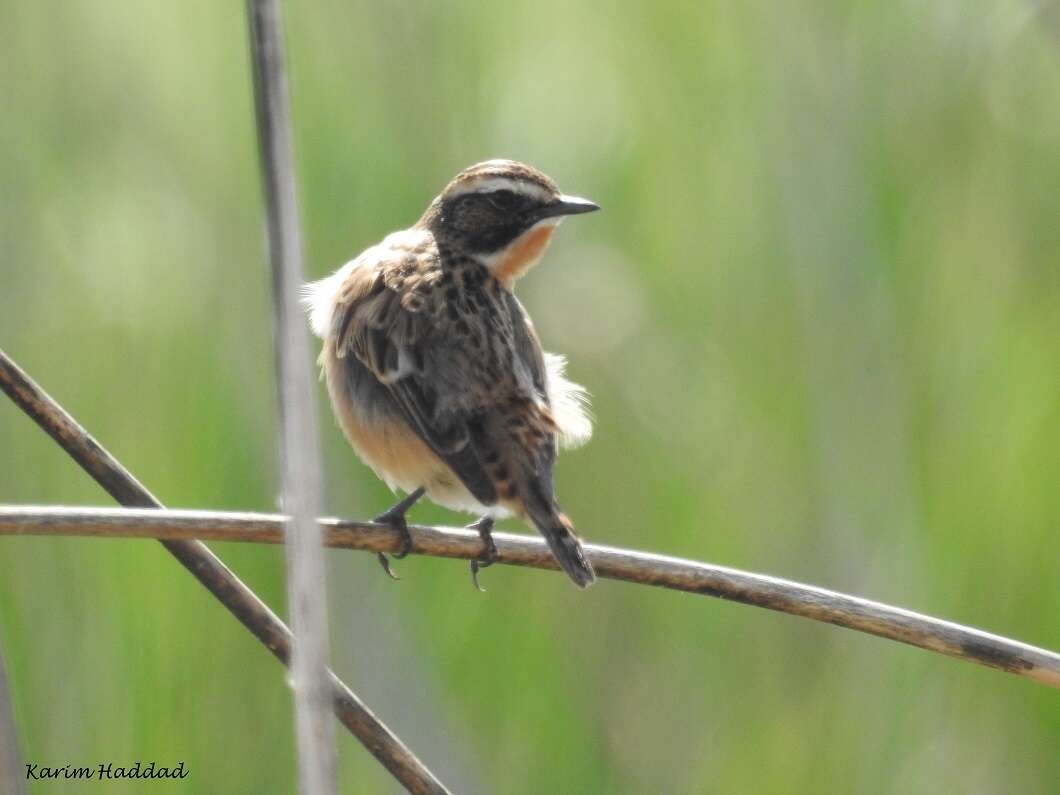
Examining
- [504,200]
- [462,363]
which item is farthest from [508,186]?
[462,363]

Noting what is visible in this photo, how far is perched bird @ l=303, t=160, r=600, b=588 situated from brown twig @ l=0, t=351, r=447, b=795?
1.97ft

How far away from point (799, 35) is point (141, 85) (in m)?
2.20

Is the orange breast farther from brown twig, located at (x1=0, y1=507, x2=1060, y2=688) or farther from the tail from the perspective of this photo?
brown twig, located at (x1=0, y1=507, x2=1060, y2=688)

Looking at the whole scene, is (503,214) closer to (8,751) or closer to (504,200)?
(504,200)

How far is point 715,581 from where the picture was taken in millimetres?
2861

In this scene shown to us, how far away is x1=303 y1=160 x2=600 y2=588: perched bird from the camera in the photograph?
3625 millimetres

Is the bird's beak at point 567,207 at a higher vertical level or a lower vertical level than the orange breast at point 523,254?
Result: higher

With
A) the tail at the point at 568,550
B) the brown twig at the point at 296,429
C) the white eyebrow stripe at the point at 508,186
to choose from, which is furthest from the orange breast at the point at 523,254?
the brown twig at the point at 296,429

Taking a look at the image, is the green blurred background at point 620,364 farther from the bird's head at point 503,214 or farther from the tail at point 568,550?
the tail at point 568,550

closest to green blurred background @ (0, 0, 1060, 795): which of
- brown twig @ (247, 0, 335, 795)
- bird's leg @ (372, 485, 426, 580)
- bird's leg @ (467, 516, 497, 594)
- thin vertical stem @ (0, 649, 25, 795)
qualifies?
bird's leg @ (467, 516, 497, 594)

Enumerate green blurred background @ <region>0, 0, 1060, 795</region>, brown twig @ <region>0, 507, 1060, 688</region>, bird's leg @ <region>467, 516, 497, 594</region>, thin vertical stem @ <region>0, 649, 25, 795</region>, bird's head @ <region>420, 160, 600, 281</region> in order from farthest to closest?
bird's head @ <region>420, 160, 600, 281</region>
green blurred background @ <region>0, 0, 1060, 795</region>
bird's leg @ <region>467, 516, 497, 594</region>
brown twig @ <region>0, 507, 1060, 688</region>
thin vertical stem @ <region>0, 649, 25, 795</region>

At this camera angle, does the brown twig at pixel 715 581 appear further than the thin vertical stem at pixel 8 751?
Yes

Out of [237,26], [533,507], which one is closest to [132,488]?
[533,507]

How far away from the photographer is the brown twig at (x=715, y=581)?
2.60 metres
